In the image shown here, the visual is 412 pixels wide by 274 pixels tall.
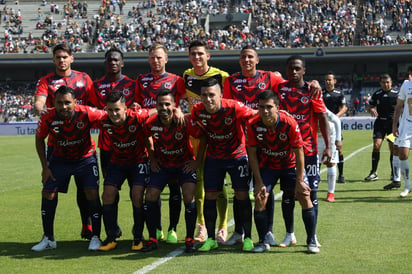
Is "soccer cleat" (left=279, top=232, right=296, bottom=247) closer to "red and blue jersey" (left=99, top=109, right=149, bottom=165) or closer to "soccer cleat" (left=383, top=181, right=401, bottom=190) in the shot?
"red and blue jersey" (left=99, top=109, right=149, bottom=165)

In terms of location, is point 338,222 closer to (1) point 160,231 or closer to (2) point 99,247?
(1) point 160,231

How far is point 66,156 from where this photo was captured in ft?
25.4

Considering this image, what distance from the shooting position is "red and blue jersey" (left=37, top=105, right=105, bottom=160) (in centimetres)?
750

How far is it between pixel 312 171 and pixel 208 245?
1.54 metres

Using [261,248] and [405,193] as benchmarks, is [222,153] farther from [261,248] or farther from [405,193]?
[405,193]

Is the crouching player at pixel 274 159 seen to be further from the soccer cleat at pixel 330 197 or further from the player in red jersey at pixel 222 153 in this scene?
the soccer cleat at pixel 330 197

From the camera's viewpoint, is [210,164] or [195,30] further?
[195,30]

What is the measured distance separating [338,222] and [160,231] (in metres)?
2.65

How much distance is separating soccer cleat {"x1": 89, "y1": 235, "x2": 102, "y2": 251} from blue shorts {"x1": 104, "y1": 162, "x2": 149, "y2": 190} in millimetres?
674

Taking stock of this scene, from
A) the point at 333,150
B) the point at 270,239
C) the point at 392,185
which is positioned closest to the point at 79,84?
the point at 270,239

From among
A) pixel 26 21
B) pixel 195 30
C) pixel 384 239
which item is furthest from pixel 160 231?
pixel 26 21

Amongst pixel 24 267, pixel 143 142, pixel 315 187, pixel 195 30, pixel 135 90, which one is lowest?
pixel 24 267

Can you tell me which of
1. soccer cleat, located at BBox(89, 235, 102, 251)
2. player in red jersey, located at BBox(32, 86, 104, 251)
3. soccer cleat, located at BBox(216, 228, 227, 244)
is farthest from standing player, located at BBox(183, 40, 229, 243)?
player in red jersey, located at BBox(32, 86, 104, 251)

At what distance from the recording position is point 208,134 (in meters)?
7.37
